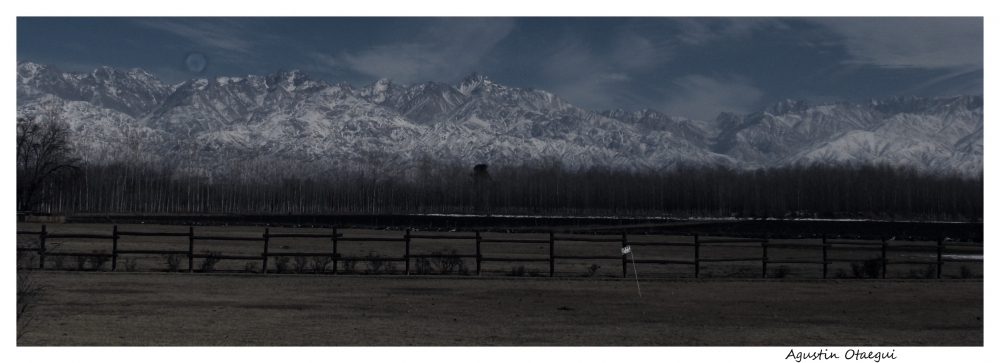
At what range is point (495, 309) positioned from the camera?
59.2ft

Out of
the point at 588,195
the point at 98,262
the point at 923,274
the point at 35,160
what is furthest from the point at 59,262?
the point at 588,195

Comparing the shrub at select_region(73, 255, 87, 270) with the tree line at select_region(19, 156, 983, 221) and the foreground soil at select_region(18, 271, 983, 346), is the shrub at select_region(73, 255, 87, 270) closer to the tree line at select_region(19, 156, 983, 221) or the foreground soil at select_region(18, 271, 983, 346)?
the foreground soil at select_region(18, 271, 983, 346)

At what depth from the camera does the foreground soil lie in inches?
554

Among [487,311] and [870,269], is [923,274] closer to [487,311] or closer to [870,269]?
[870,269]

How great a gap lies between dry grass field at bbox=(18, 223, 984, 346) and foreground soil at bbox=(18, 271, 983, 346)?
0.03 meters

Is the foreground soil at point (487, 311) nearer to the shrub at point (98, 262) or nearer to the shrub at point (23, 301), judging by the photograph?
the shrub at point (23, 301)

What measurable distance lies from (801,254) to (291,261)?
24.1m

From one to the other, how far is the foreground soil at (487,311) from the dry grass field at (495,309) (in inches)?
1.4

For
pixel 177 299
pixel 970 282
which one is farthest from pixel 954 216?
pixel 177 299

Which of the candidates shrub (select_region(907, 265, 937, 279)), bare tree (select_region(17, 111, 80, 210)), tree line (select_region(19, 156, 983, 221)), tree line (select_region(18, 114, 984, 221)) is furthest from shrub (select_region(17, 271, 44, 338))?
tree line (select_region(19, 156, 983, 221))

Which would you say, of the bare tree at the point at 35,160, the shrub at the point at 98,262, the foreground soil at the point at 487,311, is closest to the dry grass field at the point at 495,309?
the foreground soil at the point at 487,311

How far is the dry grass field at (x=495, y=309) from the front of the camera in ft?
46.3

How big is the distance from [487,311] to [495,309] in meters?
0.37

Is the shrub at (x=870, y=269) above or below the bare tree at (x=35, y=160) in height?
below
